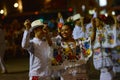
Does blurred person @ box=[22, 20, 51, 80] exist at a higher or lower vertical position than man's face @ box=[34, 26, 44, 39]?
lower

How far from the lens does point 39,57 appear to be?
724cm

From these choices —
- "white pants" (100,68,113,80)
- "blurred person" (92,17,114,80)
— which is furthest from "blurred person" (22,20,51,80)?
"white pants" (100,68,113,80)

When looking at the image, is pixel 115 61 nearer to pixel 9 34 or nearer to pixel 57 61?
pixel 57 61

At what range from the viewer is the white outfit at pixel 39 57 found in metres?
7.20

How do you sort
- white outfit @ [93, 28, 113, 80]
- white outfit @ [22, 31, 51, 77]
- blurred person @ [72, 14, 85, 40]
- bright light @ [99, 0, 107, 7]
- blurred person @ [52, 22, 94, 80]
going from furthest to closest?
1. bright light @ [99, 0, 107, 7]
2. blurred person @ [72, 14, 85, 40]
3. white outfit @ [93, 28, 113, 80]
4. white outfit @ [22, 31, 51, 77]
5. blurred person @ [52, 22, 94, 80]

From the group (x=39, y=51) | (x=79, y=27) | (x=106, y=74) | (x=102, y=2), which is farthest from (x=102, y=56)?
(x=102, y=2)

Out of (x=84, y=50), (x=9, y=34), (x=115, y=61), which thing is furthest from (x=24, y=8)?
(x=84, y=50)

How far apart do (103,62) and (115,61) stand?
2.19 metres

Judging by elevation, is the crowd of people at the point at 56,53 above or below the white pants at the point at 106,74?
above

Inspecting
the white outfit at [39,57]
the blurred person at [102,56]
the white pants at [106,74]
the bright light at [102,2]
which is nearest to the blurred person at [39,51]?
the white outfit at [39,57]

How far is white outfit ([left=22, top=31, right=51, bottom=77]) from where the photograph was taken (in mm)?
7195

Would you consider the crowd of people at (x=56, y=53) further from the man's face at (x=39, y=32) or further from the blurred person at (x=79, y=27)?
the blurred person at (x=79, y=27)

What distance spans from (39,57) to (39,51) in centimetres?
10

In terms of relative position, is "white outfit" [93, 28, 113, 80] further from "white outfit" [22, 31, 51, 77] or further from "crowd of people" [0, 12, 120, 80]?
"white outfit" [22, 31, 51, 77]
